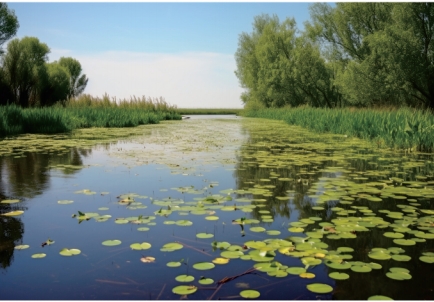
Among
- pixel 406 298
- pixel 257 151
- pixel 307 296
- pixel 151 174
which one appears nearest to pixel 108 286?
pixel 307 296

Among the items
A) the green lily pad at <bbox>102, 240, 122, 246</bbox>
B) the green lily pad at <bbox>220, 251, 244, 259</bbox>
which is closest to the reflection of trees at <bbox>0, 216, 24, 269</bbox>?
the green lily pad at <bbox>102, 240, 122, 246</bbox>

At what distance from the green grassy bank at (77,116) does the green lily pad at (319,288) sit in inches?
465

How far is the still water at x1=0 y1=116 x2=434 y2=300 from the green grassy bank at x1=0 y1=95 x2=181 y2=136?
690 cm

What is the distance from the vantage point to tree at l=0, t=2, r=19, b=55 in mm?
30797

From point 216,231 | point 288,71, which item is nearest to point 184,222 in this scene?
point 216,231

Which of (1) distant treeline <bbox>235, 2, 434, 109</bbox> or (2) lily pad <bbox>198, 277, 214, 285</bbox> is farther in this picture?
(1) distant treeline <bbox>235, 2, 434, 109</bbox>

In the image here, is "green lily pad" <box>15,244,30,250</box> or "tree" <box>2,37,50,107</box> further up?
"tree" <box>2,37,50,107</box>

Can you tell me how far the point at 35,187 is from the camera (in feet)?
15.8

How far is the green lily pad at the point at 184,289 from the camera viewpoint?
2097mm

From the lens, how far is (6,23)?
3116 centimetres

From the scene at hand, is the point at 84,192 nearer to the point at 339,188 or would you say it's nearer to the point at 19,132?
the point at 339,188

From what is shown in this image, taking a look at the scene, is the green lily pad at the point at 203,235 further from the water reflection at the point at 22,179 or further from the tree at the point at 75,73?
the tree at the point at 75,73

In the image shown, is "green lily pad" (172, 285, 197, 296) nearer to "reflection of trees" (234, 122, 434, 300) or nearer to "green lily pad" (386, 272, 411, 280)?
"reflection of trees" (234, 122, 434, 300)

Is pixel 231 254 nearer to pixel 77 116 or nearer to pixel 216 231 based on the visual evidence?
pixel 216 231
